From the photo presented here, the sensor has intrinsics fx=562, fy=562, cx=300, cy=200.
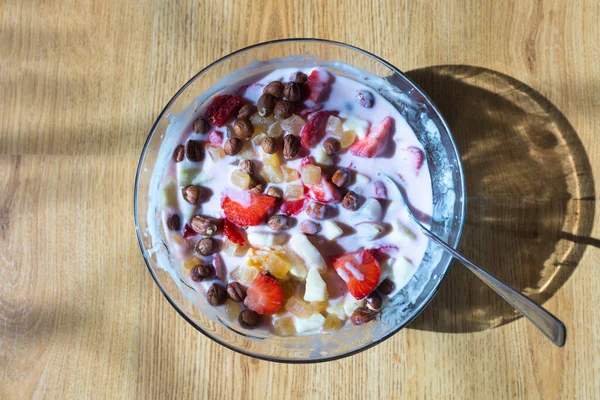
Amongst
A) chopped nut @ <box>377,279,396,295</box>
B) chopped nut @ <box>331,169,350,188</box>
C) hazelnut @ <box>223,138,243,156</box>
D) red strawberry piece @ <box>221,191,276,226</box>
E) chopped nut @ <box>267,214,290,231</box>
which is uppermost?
hazelnut @ <box>223,138,243,156</box>

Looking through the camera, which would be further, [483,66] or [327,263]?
[483,66]

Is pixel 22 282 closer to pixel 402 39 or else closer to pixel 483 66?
pixel 402 39

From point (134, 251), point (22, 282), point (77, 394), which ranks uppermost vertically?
point (134, 251)

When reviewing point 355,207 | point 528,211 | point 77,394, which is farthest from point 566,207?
point 77,394

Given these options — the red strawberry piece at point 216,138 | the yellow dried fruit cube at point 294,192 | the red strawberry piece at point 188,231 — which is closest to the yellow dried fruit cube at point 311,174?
the yellow dried fruit cube at point 294,192

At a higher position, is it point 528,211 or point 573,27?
point 573,27

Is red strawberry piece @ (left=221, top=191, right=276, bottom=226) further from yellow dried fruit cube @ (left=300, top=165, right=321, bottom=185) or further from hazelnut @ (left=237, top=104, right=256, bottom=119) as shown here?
hazelnut @ (left=237, top=104, right=256, bottom=119)

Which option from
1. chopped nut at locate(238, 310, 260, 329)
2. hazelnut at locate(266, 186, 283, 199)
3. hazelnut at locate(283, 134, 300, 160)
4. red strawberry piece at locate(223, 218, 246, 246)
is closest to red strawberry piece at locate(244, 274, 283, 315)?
chopped nut at locate(238, 310, 260, 329)
